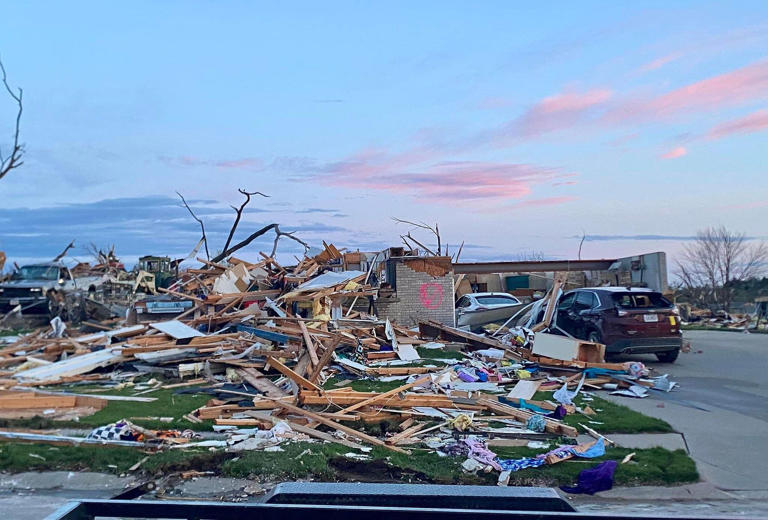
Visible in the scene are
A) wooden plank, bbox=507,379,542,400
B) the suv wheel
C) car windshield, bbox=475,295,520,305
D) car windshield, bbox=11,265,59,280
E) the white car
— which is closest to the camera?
wooden plank, bbox=507,379,542,400

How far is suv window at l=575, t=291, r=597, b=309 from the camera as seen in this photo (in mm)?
13634

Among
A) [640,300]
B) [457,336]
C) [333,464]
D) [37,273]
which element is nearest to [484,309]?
[457,336]

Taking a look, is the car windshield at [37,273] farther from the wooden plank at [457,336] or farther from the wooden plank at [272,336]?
the wooden plank at [457,336]

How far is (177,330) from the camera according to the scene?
45.6 ft

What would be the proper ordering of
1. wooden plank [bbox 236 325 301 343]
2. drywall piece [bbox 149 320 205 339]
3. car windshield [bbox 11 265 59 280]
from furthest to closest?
car windshield [bbox 11 265 59 280], drywall piece [bbox 149 320 205 339], wooden plank [bbox 236 325 301 343]

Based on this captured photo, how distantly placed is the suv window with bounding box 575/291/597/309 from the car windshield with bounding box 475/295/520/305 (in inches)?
191

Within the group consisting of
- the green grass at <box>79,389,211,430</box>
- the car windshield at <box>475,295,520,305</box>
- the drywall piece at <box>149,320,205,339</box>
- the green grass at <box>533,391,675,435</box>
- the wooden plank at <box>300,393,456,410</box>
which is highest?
the car windshield at <box>475,295,520,305</box>

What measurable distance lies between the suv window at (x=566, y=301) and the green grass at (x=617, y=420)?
5.97 m

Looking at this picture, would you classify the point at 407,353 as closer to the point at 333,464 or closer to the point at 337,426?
the point at 337,426

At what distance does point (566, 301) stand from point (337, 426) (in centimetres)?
953

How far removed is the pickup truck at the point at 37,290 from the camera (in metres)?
21.9

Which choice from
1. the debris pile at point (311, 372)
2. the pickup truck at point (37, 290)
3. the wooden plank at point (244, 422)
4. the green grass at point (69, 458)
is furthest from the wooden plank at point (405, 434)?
the pickup truck at point (37, 290)

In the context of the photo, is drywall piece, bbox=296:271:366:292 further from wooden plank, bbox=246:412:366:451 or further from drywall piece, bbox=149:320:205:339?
wooden plank, bbox=246:412:366:451

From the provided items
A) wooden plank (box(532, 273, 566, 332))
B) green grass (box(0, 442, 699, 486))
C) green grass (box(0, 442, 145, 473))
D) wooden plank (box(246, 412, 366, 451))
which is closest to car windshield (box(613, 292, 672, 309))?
wooden plank (box(532, 273, 566, 332))
